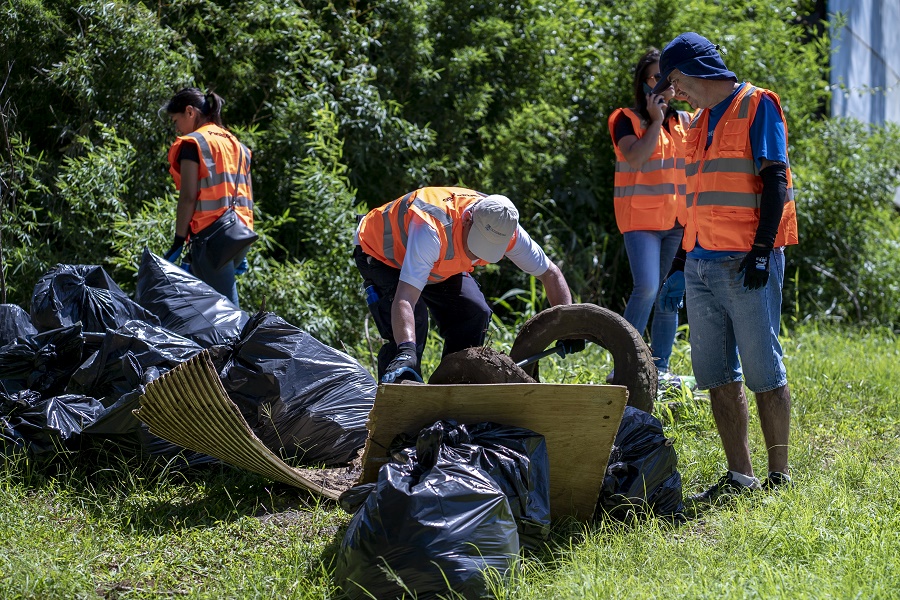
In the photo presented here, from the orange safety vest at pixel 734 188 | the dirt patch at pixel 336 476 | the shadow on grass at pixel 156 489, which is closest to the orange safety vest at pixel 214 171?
the shadow on grass at pixel 156 489

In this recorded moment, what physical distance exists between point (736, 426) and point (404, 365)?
143cm

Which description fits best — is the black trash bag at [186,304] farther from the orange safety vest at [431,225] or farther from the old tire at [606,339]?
the old tire at [606,339]

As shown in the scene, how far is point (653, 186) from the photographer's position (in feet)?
17.4

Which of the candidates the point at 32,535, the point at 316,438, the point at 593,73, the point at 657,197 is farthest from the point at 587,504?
the point at 593,73

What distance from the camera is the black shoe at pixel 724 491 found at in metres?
3.73

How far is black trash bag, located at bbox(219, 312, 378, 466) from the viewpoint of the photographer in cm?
408

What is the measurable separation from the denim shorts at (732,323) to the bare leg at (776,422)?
0.18ft

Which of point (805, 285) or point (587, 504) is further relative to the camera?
point (805, 285)

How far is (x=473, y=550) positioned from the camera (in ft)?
9.05

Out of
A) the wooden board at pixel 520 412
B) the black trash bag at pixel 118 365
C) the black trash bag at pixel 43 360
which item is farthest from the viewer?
the black trash bag at pixel 43 360

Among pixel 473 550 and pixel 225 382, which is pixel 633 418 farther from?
pixel 225 382

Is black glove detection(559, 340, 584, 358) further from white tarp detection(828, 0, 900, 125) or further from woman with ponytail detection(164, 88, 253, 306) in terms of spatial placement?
white tarp detection(828, 0, 900, 125)

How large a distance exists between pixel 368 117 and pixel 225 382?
353 centimetres

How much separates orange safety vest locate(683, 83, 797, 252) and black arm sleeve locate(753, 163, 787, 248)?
0.09m
